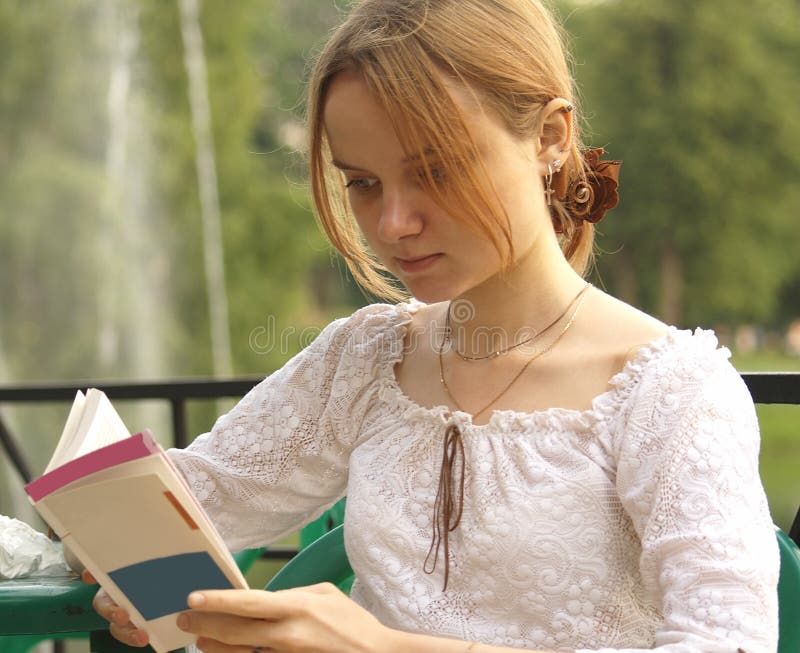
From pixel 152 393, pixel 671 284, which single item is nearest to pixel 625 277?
pixel 671 284

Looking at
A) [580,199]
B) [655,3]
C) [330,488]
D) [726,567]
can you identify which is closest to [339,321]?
[330,488]

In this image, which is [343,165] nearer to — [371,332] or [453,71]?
[453,71]

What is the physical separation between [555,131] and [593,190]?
144mm

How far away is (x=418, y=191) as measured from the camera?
3.80ft

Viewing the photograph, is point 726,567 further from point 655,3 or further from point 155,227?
point 655,3

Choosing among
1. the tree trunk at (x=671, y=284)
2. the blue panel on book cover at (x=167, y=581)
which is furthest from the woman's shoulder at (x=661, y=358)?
the tree trunk at (x=671, y=284)

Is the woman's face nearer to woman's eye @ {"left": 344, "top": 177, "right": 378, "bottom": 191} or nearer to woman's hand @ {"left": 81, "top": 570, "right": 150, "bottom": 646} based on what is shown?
woman's eye @ {"left": 344, "top": 177, "right": 378, "bottom": 191}

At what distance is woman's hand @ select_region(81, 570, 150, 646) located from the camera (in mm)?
1155

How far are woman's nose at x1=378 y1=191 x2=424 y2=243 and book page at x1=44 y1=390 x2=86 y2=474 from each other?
0.37 m

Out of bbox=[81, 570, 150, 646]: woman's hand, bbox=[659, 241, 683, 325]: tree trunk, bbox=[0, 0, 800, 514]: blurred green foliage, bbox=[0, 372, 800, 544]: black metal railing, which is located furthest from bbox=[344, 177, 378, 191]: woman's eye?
bbox=[659, 241, 683, 325]: tree trunk

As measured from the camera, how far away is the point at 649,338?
119 cm

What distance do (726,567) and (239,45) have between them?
10.3 metres

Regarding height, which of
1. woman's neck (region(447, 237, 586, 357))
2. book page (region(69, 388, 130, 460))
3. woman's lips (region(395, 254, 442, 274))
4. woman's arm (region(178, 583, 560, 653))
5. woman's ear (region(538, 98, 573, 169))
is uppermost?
woman's ear (region(538, 98, 573, 169))

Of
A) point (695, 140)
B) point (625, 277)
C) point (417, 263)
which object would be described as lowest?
point (625, 277)
